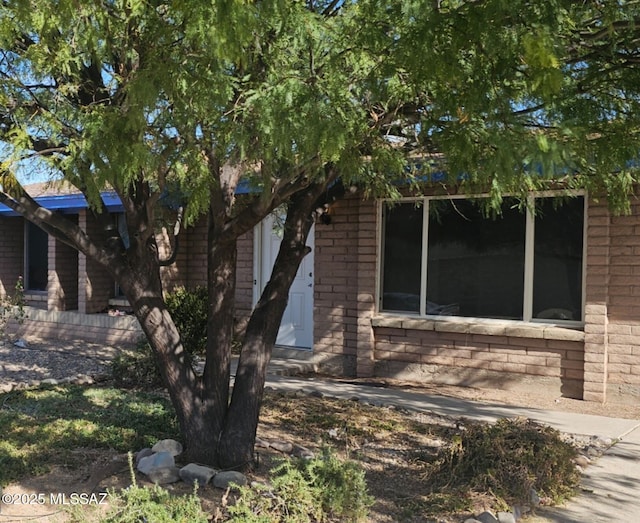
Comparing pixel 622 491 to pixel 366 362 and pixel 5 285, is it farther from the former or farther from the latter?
pixel 5 285

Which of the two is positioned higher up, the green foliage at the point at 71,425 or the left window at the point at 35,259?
the left window at the point at 35,259

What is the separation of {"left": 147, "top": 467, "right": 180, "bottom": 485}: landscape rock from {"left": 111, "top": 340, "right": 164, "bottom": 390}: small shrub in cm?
328

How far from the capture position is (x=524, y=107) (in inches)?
155

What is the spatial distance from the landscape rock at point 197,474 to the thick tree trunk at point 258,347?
8.4 inches

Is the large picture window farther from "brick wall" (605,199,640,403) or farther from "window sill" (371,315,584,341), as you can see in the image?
"brick wall" (605,199,640,403)

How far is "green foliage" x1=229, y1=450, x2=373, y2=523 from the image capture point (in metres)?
3.68

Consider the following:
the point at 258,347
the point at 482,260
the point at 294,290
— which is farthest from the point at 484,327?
the point at 258,347

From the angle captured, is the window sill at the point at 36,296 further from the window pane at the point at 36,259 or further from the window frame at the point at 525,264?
the window frame at the point at 525,264

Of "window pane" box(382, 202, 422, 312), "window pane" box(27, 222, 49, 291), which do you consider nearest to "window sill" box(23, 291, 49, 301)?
Answer: "window pane" box(27, 222, 49, 291)

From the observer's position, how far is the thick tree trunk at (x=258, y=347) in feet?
15.8

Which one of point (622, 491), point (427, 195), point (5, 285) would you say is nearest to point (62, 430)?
point (622, 491)

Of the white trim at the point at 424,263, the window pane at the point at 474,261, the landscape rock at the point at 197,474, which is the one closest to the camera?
the landscape rock at the point at 197,474

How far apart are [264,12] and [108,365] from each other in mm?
7309

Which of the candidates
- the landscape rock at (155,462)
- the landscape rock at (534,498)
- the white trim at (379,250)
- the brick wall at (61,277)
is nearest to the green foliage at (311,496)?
the landscape rock at (155,462)
